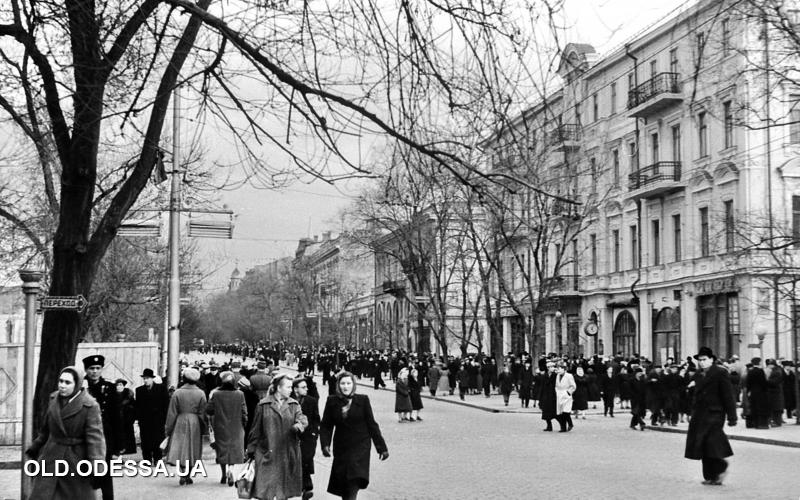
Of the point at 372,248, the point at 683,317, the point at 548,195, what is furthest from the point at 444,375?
the point at 548,195

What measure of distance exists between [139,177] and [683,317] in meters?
34.6

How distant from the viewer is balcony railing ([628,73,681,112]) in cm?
4300

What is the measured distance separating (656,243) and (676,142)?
469cm

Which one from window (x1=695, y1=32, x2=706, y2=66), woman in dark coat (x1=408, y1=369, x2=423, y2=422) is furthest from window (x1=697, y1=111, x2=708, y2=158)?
window (x1=695, y1=32, x2=706, y2=66)

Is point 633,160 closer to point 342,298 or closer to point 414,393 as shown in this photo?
point 414,393

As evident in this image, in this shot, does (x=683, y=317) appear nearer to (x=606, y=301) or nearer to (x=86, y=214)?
(x=606, y=301)

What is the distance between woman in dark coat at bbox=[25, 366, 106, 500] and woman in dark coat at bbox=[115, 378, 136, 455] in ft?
22.3

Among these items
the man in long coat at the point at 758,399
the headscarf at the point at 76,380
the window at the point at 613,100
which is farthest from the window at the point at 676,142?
the headscarf at the point at 76,380

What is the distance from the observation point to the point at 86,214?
11.4 metres

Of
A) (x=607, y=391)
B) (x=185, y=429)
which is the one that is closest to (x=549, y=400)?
(x=607, y=391)

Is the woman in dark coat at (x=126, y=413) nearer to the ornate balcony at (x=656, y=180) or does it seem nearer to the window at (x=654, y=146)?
the ornate balcony at (x=656, y=180)

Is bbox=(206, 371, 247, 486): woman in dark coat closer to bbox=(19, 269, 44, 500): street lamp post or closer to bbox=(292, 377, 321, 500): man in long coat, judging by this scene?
bbox=(292, 377, 321, 500): man in long coat

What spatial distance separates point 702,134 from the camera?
41.7m

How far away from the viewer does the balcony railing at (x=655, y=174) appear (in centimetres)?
4388
